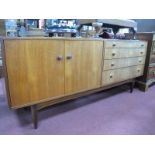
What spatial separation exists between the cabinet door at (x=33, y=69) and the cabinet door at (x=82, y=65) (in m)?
0.08

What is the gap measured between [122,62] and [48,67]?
1.10m

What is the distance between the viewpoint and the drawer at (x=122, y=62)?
73.9 inches

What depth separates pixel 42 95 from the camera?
55.8 inches

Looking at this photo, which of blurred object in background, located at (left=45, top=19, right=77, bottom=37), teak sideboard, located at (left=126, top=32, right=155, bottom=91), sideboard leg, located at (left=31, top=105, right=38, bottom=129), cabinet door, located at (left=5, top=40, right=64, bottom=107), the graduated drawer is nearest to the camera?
cabinet door, located at (left=5, top=40, right=64, bottom=107)

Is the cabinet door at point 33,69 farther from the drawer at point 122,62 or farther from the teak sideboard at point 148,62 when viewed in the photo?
the teak sideboard at point 148,62

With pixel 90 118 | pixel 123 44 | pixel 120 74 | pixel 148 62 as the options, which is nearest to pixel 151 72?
pixel 148 62

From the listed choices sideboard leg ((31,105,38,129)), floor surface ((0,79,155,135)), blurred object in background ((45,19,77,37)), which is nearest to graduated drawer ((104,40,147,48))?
blurred object in background ((45,19,77,37))

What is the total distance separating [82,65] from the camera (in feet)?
5.32

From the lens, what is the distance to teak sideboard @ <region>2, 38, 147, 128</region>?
1.21 m

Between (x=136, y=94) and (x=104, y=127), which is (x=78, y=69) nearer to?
(x=104, y=127)

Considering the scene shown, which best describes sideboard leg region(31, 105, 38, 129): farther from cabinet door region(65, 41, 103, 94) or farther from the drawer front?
the drawer front

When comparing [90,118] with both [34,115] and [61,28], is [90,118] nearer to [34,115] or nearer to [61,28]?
[34,115]
